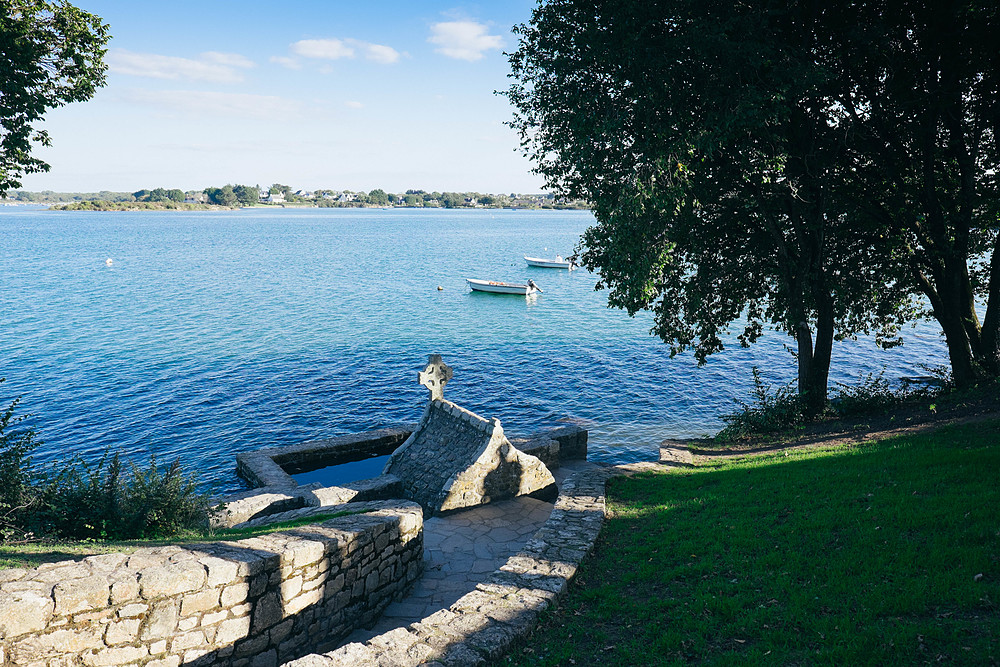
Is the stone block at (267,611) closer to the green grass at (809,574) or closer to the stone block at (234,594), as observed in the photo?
the stone block at (234,594)

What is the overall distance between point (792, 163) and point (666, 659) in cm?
1418

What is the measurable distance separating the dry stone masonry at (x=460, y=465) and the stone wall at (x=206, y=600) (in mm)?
3931

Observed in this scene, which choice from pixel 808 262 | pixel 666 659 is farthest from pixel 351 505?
pixel 808 262

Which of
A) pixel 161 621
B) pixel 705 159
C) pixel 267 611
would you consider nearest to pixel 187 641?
pixel 161 621

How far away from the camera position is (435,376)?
617 inches

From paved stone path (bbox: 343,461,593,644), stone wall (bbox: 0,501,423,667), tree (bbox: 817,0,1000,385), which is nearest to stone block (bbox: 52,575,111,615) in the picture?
stone wall (bbox: 0,501,423,667)

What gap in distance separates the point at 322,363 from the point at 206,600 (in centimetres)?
2771

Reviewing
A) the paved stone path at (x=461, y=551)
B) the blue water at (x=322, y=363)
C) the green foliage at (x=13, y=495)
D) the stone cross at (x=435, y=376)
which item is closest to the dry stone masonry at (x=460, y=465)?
the paved stone path at (x=461, y=551)

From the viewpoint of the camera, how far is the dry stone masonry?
13.0 m

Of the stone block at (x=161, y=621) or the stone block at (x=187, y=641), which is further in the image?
the stone block at (x=187, y=641)

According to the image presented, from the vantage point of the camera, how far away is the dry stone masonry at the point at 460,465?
13.0 meters

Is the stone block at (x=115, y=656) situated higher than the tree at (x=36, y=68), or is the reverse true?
the tree at (x=36, y=68)

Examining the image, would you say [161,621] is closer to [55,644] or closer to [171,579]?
[171,579]

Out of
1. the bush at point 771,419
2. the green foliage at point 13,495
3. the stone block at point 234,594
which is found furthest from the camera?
the bush at point 771,419
